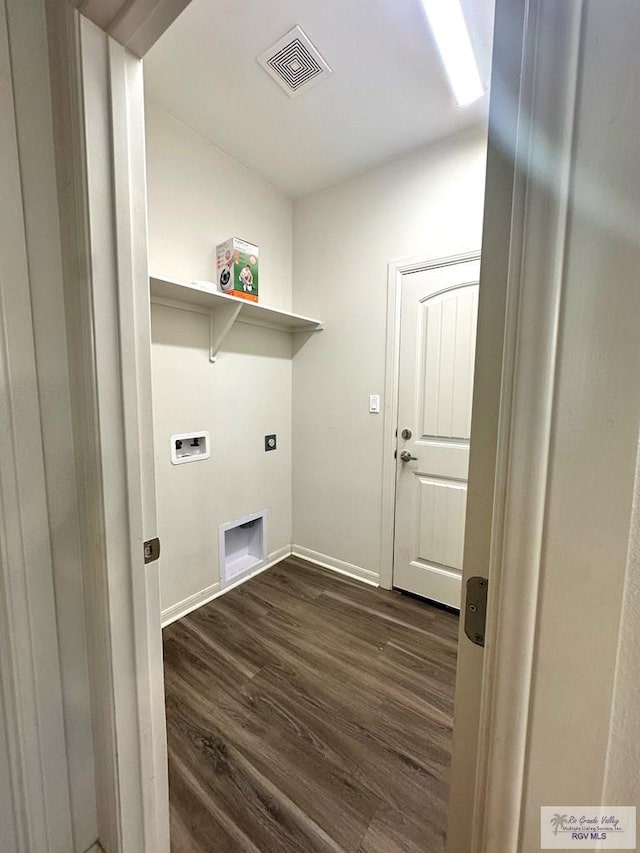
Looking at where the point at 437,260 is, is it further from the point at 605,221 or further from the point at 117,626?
the point at 117,626

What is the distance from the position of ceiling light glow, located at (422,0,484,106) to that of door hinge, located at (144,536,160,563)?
1994mm

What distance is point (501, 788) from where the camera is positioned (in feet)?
1.16

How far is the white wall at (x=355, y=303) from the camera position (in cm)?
194

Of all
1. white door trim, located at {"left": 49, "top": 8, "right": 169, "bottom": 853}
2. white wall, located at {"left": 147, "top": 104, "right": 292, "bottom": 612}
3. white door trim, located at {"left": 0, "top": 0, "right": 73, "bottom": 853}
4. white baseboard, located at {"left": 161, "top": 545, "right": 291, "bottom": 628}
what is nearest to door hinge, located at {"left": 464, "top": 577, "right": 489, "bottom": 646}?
white door trim, located at {"left": 49, "top": 8, "right": 169, "bottom": 853}

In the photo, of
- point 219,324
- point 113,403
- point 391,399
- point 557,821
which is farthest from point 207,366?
point 557,821

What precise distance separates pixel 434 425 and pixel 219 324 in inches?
55.7

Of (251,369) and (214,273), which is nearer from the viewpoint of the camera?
(214,273)

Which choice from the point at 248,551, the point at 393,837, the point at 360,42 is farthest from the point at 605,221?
the point at 248,551

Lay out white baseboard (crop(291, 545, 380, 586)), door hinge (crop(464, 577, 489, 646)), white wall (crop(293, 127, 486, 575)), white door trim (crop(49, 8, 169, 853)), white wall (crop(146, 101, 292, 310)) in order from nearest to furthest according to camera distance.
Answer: door hinge (crop(464, 577, 489, 646)) < white door trim (crop(49, 8, 169, 853)) < white wall (crop(146, 101, 292, 310)) < white wall (crop(293, 127, 486, 575)) < white baseboard (crop(291, 545, 380, 586))

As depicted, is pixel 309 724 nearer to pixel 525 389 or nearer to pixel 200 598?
pixel 200 598

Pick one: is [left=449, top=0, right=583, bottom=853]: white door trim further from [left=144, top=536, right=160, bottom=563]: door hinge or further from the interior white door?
the interior white door

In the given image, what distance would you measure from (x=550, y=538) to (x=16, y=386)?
988 millimetres

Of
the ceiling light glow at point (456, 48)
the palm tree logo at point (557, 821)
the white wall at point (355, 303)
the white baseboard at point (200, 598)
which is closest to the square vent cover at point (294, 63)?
the ceiling light glow at point (456, 48)

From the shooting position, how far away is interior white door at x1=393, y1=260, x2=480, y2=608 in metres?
1.97
